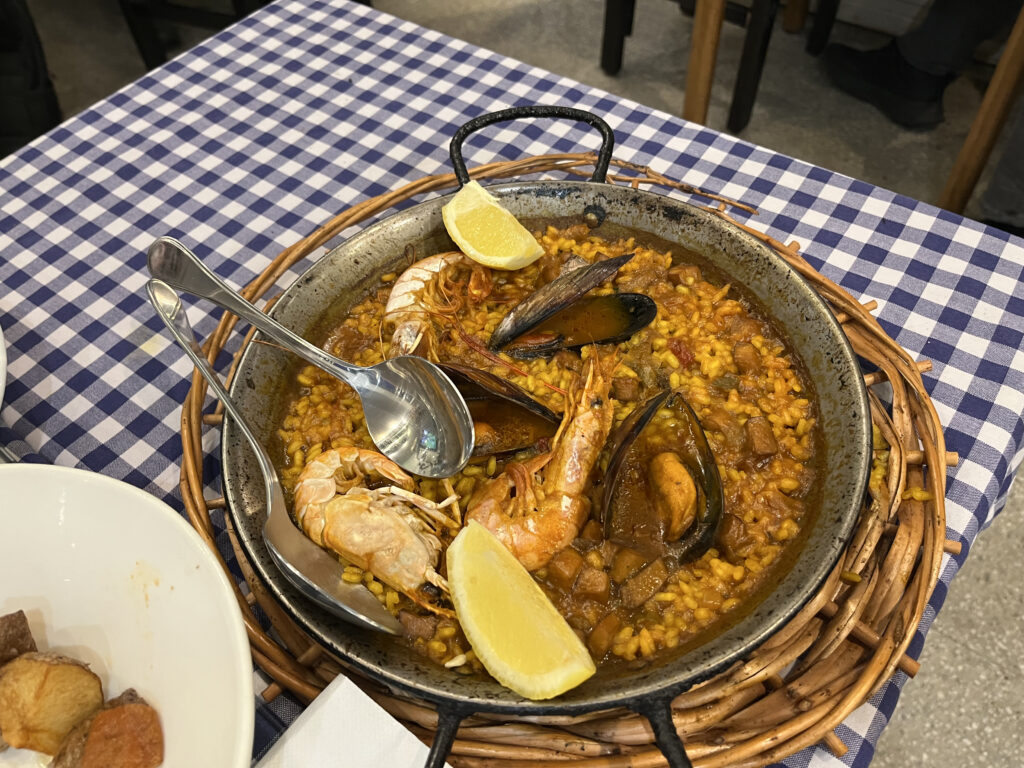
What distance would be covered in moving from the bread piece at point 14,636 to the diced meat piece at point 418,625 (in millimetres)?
655

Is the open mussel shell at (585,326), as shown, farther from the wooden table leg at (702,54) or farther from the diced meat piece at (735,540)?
the wooden table leg at (702,54)

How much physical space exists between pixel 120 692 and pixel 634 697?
880mm

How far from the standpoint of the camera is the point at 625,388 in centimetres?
178

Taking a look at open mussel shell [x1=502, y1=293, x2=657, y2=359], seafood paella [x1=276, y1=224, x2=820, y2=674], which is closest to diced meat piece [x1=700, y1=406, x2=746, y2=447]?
seafood paella [x1=276, y1=224, x2=820, y2=674]

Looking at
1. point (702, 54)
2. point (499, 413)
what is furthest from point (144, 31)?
point (499, 413)

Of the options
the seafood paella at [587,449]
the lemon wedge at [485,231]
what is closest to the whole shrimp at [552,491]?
the seafood paella at [587,449]

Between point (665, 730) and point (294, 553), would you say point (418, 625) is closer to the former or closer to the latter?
point (294, 553)

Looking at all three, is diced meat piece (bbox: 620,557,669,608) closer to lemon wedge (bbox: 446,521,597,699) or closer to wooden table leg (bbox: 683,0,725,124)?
lemon wedge (bbox: 446,521,597,699)

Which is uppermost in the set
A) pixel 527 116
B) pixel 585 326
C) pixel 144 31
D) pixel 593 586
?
pixel 527 116

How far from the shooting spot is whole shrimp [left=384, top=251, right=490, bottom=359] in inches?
71.7

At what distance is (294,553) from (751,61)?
166 inches

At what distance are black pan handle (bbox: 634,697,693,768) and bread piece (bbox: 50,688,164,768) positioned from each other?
2.61 feet

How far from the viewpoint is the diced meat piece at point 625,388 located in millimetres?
1777

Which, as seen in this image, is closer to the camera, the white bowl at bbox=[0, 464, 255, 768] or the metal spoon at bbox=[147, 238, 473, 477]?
the white bowl at bbox=[0, 464, 255, 768]
